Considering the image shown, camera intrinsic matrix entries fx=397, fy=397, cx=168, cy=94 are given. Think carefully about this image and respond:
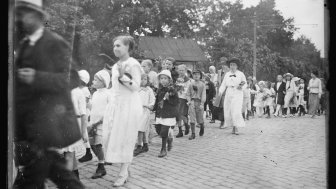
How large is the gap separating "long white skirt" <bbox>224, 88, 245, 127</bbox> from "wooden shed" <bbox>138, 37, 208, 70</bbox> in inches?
114

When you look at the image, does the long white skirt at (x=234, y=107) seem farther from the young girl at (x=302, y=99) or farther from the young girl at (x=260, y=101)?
the young girl at (x=302, y=99)

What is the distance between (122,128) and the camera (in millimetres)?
4699

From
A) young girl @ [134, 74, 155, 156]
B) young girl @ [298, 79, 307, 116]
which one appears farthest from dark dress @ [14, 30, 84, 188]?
young girl @ [298, 79, 307, 116]

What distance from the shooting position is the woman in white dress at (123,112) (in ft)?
15.3

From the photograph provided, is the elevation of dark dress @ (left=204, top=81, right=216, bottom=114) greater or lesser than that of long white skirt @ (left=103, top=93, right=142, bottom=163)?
greater

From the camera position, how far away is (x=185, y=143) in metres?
7.89

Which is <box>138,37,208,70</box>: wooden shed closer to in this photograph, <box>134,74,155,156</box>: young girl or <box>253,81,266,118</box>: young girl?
<box>253,81,266,118</box>: young girl

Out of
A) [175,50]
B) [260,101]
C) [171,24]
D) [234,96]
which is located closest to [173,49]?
[175,50]

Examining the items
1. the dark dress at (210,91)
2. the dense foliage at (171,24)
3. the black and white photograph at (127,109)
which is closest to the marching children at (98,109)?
the black and white photograph at (127,109)

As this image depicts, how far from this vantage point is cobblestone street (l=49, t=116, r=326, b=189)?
4773 mm

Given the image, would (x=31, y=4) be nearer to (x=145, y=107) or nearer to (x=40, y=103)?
(x=40, y=103)

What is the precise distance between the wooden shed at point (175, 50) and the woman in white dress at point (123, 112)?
628 centimetres

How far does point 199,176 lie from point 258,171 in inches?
34.9
